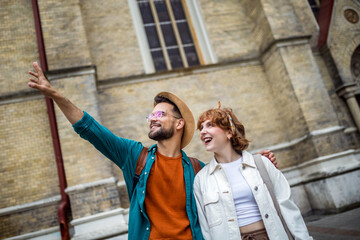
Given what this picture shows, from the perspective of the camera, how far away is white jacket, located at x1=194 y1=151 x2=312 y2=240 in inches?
70.9

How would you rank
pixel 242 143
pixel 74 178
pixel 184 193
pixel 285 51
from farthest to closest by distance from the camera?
pixel 285 51, pixel 74 178, pixel 242 143, pixel 184 193

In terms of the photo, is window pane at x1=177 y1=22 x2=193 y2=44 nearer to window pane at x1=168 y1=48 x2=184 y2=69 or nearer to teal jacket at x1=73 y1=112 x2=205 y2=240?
window pane at x1=168 y1=48 x2=184 y2=69

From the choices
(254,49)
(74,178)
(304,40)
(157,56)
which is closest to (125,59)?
(157,56)

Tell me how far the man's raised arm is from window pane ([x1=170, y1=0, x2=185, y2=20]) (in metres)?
7.62

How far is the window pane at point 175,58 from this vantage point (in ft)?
26.7

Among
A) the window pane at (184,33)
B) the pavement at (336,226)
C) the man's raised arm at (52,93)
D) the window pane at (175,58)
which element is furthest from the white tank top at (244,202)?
the window pane at (184,33)

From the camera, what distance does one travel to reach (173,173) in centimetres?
204

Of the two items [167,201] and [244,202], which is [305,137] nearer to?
[244,202]

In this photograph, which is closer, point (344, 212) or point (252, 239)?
point (252, 239)

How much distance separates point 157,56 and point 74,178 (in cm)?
452

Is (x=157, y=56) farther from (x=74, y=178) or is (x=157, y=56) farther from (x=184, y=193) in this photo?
(x=184, y=193)

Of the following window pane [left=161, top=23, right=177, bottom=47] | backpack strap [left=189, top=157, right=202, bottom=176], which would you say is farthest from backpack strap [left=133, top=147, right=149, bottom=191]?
window pane [left=161, top=23, right=177, bottom=47]

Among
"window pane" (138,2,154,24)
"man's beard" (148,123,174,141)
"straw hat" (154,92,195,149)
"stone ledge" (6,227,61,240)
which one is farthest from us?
"window pane" (138,2,154,24)

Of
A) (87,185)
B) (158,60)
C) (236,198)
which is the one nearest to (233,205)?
(236,198)
